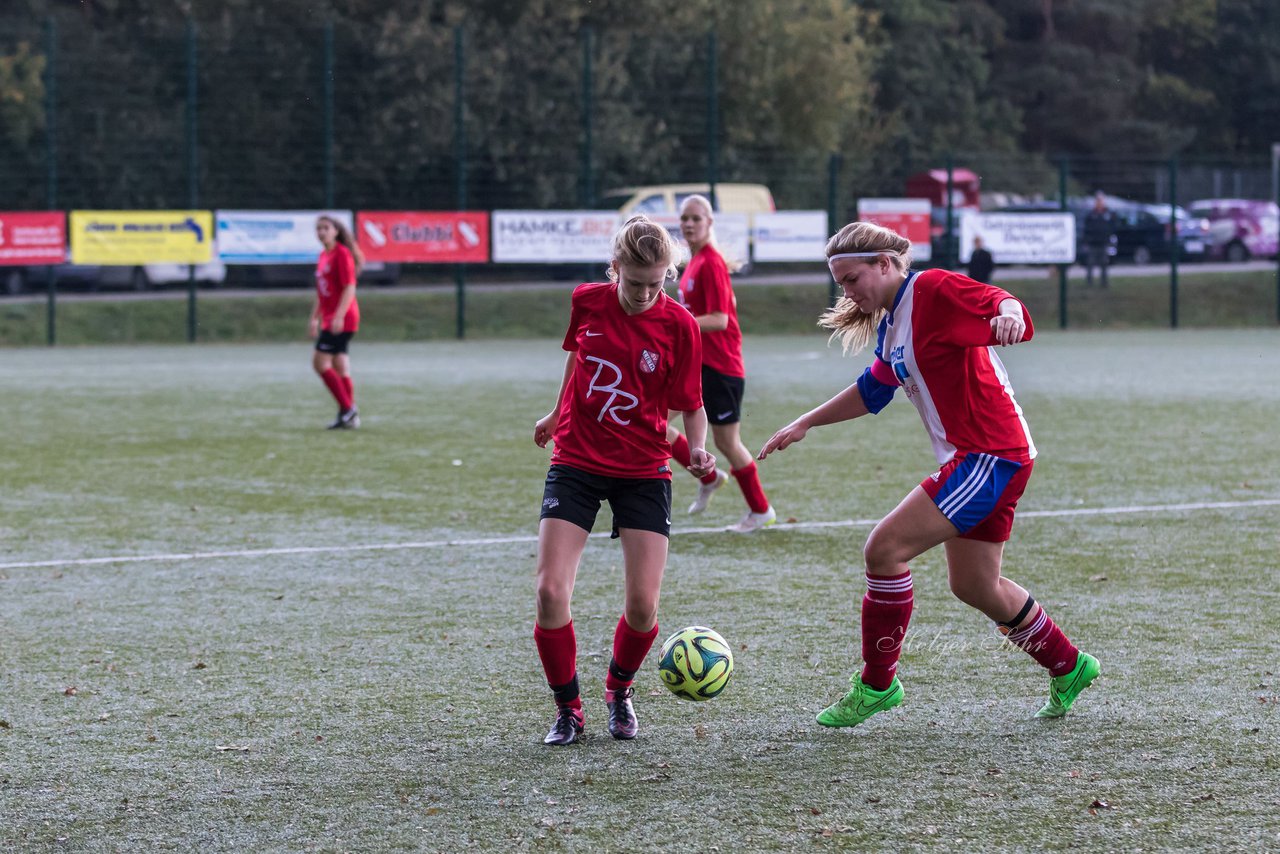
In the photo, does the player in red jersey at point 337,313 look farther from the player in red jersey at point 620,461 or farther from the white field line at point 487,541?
the player in red jersey at point 620,461

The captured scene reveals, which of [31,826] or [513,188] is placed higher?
[513,188]

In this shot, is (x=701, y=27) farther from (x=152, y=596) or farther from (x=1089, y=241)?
(x=152, y=596)

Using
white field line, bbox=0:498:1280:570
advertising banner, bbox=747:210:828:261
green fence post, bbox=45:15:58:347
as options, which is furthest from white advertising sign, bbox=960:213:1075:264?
white field line, bbox=0:498:1280:570

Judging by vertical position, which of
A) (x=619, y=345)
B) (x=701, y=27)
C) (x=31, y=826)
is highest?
(x=701, y=27)

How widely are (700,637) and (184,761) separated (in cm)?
162

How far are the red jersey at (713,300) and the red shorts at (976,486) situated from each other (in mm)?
4200

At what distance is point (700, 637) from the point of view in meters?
5.29

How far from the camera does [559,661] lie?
5117 millimetres

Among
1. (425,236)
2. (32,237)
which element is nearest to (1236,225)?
(425,236)

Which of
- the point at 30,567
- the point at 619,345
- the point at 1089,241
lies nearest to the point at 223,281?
the point at 1089,241

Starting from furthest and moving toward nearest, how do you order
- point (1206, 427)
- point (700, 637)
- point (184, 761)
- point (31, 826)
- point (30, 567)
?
point (1206, 427) → point (30, 567) → point (700, 637) → point (184, 761) → point (31, 826)

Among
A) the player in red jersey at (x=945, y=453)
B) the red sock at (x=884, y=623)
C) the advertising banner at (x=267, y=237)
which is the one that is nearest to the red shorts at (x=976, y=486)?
the player in red jersey at (x=945, y=453)

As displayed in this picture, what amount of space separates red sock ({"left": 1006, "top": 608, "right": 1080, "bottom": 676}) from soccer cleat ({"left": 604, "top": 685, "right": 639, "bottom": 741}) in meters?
1.26

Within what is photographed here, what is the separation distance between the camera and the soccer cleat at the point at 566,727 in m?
5.08
